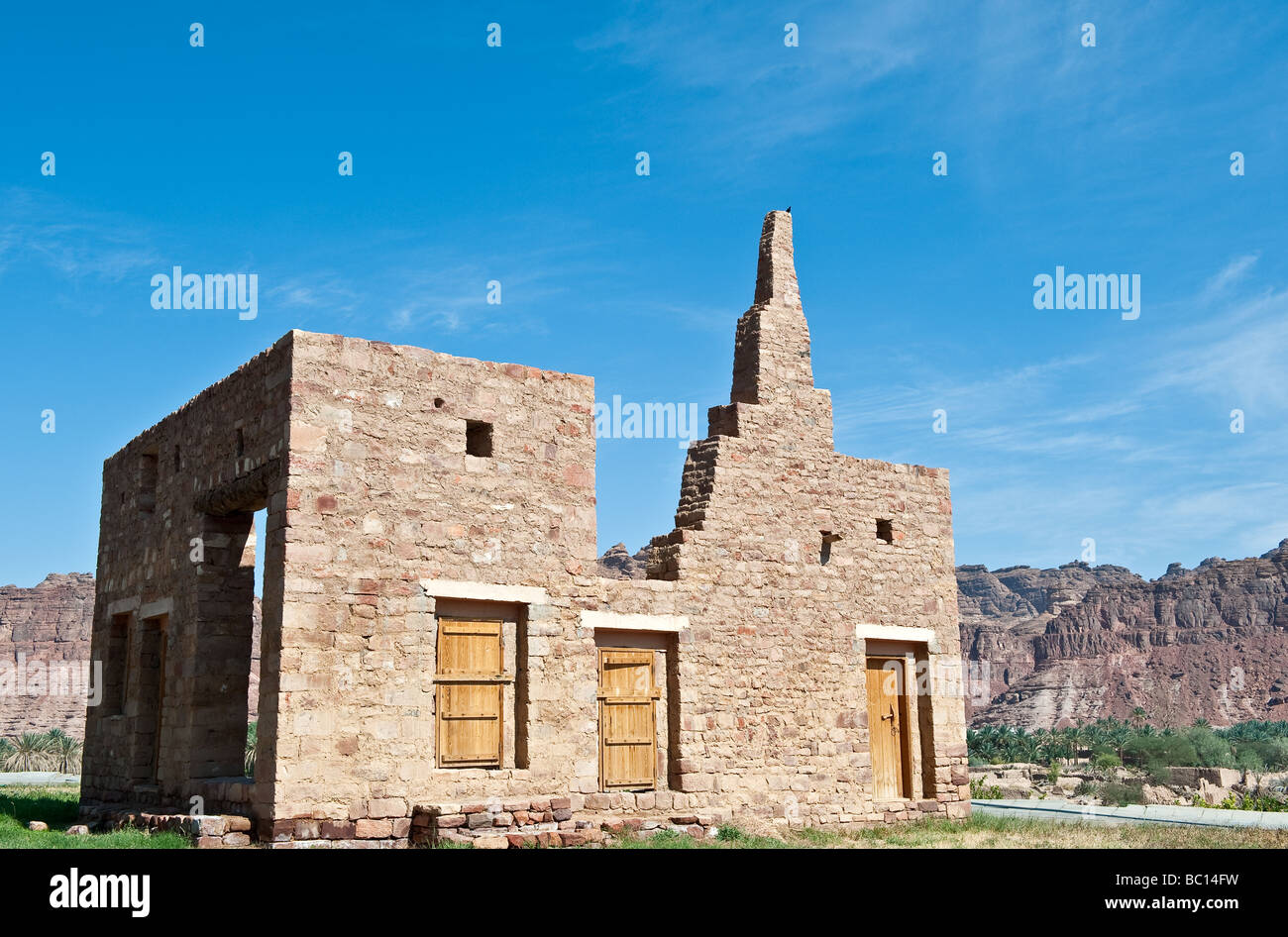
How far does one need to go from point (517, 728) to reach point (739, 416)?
5.33m

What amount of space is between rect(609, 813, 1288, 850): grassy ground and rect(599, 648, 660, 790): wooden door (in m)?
1.06

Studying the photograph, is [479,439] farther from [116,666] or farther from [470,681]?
[116,666]

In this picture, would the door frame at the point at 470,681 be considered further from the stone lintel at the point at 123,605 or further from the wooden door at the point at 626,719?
the stone lintel at the point at 123,605

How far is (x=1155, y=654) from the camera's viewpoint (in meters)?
76.4

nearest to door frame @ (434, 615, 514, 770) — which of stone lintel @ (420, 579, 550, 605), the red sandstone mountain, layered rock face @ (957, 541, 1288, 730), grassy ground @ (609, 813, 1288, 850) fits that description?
stone lintel @ (420, 579, 550, 605)

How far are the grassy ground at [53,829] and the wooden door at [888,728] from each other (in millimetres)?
9452

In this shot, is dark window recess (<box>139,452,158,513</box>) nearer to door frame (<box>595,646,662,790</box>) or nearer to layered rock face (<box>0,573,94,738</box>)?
door frame (<box>595,646,662,790</box>)

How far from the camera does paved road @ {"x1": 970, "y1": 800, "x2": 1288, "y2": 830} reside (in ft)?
55.6

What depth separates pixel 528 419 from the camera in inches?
534

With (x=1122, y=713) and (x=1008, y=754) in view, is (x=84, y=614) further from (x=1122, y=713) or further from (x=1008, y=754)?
(x=1122, y=713)

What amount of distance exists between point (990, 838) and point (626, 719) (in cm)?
480

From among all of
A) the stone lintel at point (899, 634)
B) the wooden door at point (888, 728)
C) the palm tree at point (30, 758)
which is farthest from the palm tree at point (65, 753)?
the stone lintel at point (899, 634)

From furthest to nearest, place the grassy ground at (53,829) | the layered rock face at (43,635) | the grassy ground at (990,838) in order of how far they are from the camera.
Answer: the layered rock face at (43,635) < the grassy ground at (990,838) < the grassy ground at (53,829)

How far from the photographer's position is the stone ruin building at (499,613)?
11750 millimetres
